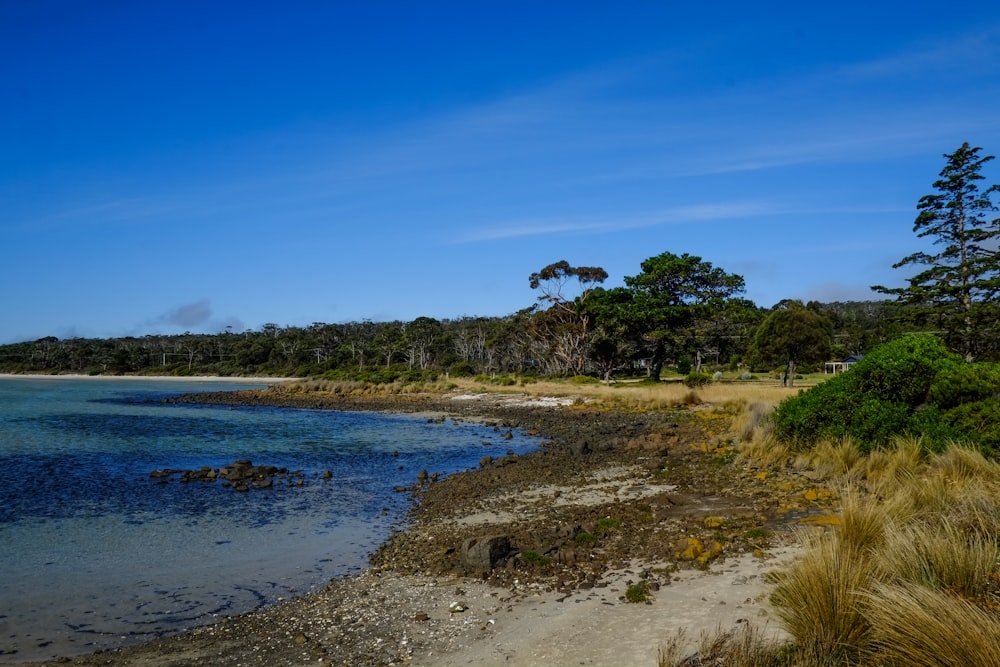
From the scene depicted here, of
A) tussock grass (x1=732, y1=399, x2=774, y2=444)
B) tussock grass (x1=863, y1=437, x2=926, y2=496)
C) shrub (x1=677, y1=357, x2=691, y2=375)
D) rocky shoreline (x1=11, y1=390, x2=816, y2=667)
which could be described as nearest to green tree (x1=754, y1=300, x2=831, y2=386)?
shrub (x1=677, y1=357, x2=691, y2=375)

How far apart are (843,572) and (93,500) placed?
17.7 metres

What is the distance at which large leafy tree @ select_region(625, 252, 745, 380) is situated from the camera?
54.2m

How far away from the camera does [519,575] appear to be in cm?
913

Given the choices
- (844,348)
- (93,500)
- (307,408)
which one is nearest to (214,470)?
(93,500)

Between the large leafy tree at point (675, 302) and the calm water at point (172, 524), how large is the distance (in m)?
26.0

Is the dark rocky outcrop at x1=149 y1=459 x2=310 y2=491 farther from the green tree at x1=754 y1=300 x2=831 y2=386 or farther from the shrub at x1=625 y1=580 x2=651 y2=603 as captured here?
the green tree at x1=754 y1=300 x2=831 y2=386

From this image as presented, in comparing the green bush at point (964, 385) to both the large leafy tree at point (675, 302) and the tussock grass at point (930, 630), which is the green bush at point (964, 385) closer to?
the tussock grass at point (930, 630)

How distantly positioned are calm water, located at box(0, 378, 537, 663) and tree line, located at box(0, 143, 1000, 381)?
2075cm

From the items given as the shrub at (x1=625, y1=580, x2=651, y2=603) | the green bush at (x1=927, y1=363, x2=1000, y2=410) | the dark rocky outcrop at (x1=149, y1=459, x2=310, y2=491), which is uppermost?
the green bush at (x1=927, y1=363, x2=1000, y2=410)

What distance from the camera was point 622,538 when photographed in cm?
1056

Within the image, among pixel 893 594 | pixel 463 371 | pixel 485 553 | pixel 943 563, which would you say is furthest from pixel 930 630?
pixel 463 371

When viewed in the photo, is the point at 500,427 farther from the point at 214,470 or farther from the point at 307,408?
the point at 307,408

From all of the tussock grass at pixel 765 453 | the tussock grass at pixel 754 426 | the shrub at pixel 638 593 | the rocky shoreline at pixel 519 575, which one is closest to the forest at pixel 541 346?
the tussock grass at pixel 754 426

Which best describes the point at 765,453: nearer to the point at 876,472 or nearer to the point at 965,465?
the point at 876,472
